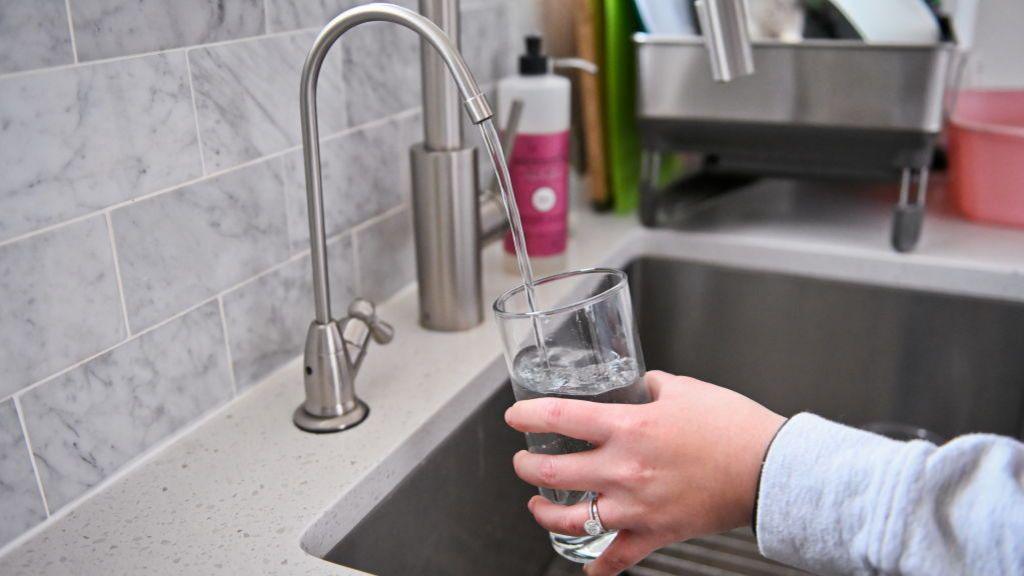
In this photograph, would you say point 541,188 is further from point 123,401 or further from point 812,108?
point 123,401

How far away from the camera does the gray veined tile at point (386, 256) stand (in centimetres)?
98

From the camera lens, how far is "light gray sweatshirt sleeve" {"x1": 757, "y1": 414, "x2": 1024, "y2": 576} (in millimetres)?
512

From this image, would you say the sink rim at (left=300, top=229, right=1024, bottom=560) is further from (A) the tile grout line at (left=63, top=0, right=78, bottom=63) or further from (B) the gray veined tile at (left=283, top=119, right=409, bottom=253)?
(A) the tile grout line at (left=63, top=0, right=78, bottom=63)

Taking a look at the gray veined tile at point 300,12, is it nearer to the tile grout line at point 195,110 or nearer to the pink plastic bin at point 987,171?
the tile grout line at point 195,110

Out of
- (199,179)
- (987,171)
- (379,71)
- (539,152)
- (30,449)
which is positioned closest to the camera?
(30,449)

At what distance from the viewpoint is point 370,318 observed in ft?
2.64

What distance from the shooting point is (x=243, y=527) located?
2.13ft

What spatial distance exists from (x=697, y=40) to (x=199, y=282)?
0.66 m

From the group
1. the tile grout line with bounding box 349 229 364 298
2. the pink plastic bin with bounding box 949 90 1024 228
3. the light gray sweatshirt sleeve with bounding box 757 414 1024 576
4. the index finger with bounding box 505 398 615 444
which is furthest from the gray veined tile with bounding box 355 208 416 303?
the pink plastic bin with bounding box 949 90 1024 228

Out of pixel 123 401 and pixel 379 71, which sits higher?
pixel 379 71

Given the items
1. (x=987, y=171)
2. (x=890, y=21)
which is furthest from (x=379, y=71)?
(x=987, y=171)

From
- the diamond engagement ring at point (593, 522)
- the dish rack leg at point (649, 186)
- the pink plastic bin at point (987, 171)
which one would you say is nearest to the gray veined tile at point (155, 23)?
the diamond engagement ring at point (593, 522)

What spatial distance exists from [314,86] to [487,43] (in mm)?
491

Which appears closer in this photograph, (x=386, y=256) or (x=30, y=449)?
(x=30, y=449)
